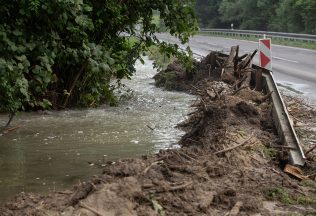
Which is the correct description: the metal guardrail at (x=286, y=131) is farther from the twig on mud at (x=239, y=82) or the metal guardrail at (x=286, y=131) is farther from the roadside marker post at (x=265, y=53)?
the roadside marker post at (x=265, y=53)

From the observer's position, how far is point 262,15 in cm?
5678

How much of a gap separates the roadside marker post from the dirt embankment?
16.4ft

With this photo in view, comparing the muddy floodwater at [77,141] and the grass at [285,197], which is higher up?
the grass at [285,197]

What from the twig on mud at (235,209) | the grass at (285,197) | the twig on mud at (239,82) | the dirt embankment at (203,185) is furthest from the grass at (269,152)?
the twig on mud at (239,82)

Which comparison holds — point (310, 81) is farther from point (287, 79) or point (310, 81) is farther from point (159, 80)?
point (159, 80)

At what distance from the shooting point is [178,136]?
10438 millimetres

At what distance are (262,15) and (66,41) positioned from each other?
50.0 metres

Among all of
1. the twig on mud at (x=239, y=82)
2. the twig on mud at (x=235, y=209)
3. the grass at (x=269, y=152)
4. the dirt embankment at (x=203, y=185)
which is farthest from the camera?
the twig on mud at (x=239, y=82)

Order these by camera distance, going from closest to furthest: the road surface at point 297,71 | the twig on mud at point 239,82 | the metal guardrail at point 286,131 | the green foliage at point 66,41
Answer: the metal guardrail at point 286,131 → the green foliage at point 66,41 → the twig on mud at point 239,82 → the road surface at point 297,71

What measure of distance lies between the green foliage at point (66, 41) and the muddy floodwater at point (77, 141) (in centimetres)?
71

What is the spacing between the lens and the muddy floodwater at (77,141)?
765cm

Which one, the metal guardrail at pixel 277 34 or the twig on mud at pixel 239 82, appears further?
the metal guardrail at pixel 277 34

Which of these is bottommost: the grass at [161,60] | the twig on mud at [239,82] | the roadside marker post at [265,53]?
the grass at [161,60]

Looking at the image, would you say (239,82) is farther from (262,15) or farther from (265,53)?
(262,15)
